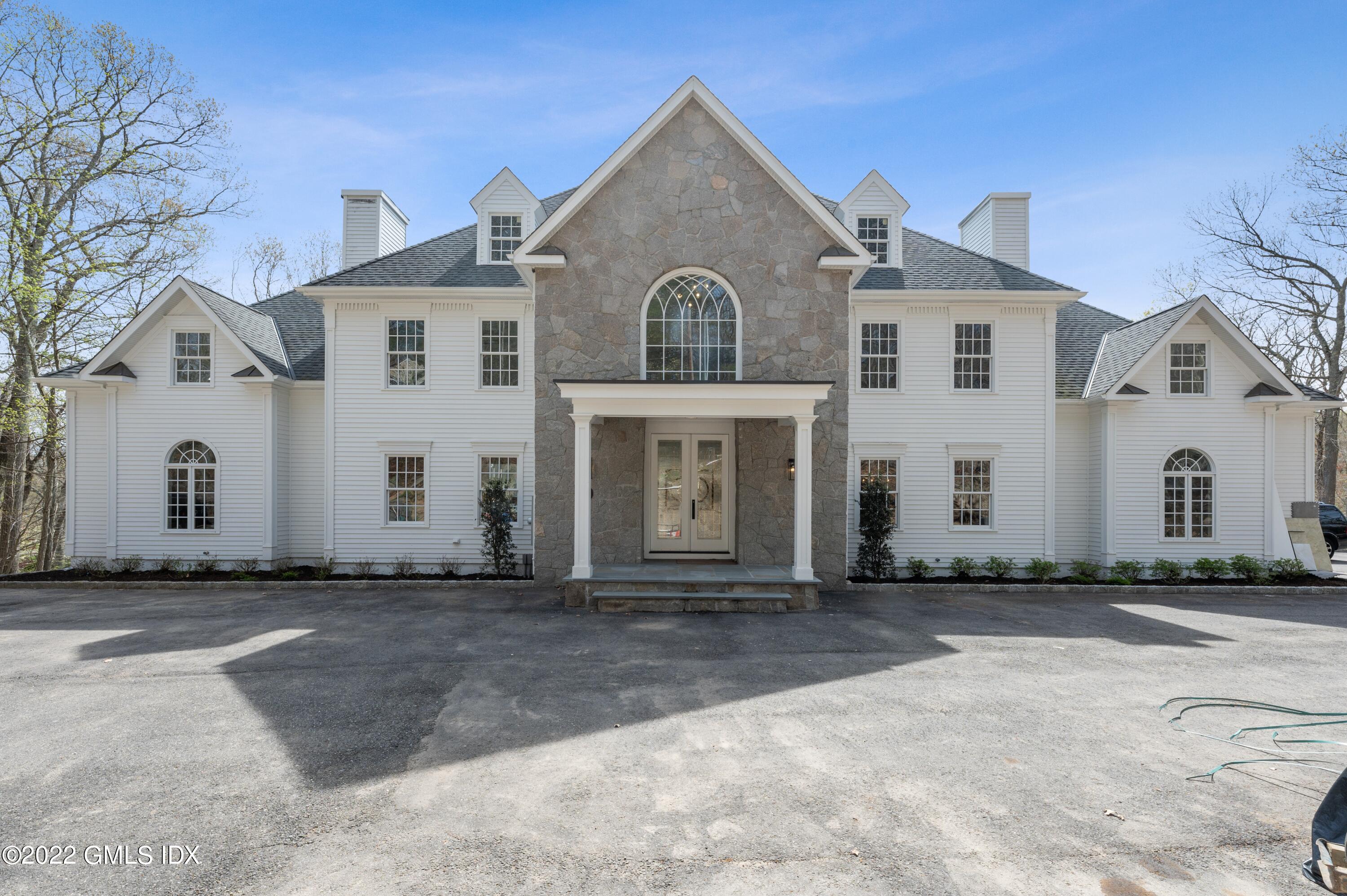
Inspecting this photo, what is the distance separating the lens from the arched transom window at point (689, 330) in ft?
42.6

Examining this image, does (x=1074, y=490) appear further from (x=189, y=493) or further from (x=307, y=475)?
(x=189, y=493)

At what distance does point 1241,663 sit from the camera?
8.33 metres

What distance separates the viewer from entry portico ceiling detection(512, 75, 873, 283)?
12.6 m

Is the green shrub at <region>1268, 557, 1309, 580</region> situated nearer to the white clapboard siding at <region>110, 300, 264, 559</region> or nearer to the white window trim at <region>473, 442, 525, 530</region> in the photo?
the white window trim at <region>473, 442, 525, 530</region>

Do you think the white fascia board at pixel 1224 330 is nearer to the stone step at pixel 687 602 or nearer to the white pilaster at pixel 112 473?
the stone step at pixel 687 602

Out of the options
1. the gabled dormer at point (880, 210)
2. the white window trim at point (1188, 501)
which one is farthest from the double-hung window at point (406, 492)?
the white window trim at point (1188, 501)

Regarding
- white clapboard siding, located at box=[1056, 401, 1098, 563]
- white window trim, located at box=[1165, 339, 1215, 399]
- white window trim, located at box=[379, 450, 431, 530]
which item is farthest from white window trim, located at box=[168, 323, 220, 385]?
white window trim, located at box=[1165, 339, 1215, 399]

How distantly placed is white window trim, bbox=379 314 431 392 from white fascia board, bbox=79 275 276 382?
7.53ft

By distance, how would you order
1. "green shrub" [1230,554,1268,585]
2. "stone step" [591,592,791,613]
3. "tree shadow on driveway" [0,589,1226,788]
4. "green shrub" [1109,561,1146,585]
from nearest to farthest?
"tree shadow on driveway" [0,589,1226,788], "stone step" [591,592,791,613], "green shrub" [1230,554,1268,585], "green shrub" [1109,561,1146,585]

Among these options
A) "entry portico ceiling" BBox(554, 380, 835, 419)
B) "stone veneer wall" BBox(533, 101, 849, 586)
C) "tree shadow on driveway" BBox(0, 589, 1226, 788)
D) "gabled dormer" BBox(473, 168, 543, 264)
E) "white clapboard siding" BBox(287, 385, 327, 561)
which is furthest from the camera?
"gabled dormer" BBox(473, 168, 543, 264)

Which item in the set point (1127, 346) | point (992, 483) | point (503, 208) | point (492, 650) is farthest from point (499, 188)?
point (1127, 346)

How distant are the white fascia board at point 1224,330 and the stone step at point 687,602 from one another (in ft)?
30.5

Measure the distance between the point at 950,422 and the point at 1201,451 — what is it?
5.67 meters

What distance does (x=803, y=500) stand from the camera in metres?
11.6
